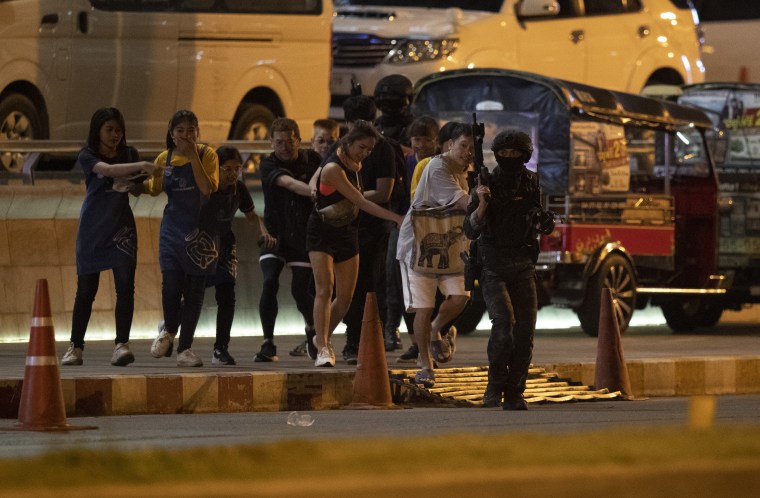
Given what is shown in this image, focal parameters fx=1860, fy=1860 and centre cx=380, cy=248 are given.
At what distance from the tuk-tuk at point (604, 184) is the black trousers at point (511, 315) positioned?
5.37 metres

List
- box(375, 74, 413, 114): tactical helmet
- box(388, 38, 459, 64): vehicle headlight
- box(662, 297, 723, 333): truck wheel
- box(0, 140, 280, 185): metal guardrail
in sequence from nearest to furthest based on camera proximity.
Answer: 1. box(375, 74, 413, 114): tactical helmet
2. box(0, 140, 280, 185): metal guardrail
3. box(662, 297, 723, 333): truck wheel
4. box(388, 38, 459, 64): vehicle headlight

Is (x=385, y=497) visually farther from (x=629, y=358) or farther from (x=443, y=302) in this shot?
(x=629, y=358)

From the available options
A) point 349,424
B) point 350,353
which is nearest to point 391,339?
point 350,353

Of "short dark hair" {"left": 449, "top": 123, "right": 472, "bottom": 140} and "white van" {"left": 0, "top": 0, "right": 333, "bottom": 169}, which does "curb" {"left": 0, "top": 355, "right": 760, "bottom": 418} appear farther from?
"white van" {"left": 0, "top": 0, "right": 333, "bottom": 169}

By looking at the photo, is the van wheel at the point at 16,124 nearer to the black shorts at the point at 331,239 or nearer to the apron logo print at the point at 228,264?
the apron logo print at the point at 228,264

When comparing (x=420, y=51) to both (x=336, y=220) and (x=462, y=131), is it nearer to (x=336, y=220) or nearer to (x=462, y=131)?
(x=336, y=220)

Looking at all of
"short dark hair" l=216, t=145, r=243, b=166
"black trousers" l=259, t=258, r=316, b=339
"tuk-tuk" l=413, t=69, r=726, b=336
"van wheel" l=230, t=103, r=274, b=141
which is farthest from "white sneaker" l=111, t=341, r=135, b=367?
"van wheel" l=230, t=103, r=274, b=141

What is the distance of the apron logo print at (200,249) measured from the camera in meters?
11.6

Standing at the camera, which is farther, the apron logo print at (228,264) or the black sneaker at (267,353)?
the black sneaker at (267,353)

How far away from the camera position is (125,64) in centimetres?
1728

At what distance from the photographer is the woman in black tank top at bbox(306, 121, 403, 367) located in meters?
11.5

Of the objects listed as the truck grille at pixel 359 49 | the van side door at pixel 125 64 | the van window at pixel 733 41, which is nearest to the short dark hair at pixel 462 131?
the van side door at pixel 125 64

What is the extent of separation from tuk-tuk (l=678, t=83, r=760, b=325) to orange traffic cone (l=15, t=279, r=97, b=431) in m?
10.3

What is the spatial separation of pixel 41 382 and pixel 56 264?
5.81m
